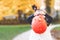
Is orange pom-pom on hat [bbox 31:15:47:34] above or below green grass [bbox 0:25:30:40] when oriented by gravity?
above

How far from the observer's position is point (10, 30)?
1908 mm

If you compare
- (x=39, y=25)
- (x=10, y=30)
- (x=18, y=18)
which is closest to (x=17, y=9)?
(x=18, y=18)

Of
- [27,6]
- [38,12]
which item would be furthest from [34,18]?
[27,6]

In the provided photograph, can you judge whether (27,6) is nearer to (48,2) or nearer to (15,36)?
(48,2)

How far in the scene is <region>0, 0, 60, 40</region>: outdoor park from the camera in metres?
1.81

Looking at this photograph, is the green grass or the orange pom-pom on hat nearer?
the orange pom-pom on hat

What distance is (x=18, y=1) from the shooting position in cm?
180

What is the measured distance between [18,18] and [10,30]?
0.17 m

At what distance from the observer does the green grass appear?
6.05 feet

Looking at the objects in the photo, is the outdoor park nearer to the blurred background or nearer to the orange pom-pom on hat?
the blurred background

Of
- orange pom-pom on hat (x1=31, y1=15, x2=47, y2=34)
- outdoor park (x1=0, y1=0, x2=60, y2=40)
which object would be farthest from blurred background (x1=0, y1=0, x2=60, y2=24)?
orange pom-pom on hat (x1=31, y1=15, x2=47, y2=34)

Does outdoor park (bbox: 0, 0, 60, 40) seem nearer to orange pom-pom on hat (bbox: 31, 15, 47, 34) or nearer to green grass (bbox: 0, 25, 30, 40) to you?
green grass (bbox: 0, 25, 30, 40)

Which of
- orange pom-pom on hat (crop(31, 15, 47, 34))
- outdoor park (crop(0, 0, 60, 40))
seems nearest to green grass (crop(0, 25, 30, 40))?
outdoor park (crop(0, 0, 60, 40))

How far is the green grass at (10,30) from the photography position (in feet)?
6.05
